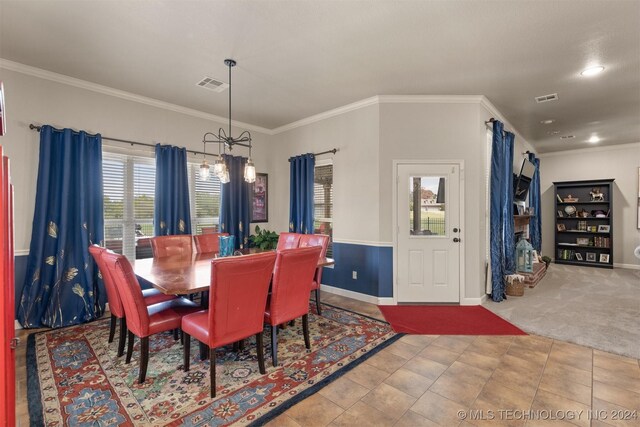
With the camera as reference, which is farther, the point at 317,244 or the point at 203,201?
the point at 203,201

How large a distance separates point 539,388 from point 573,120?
4.58 m

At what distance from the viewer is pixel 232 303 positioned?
2098mm

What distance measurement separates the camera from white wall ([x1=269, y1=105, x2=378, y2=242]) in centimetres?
412

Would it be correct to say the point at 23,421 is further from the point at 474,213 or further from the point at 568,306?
the point at 568,306

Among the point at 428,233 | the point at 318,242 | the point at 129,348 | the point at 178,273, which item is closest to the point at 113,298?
the point at 129,348

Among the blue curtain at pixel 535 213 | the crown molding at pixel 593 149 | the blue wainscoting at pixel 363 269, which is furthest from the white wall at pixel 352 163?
the crown molding at pixel 593 149

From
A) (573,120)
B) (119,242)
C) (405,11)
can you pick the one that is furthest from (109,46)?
(573,120)

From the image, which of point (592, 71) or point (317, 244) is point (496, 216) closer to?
point (592, 71)

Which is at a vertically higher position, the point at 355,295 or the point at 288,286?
the point at 288,286

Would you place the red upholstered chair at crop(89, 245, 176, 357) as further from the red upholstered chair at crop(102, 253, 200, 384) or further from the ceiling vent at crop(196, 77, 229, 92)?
the ceiling vent at crop(196, 77, 229, 92)

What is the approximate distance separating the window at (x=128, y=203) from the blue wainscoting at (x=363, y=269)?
2.55m

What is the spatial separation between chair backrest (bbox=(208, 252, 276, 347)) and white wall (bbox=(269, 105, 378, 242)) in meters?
2.24

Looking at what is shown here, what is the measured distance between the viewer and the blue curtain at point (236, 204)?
15.8ft

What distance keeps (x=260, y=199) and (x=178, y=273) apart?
9.88 feet
